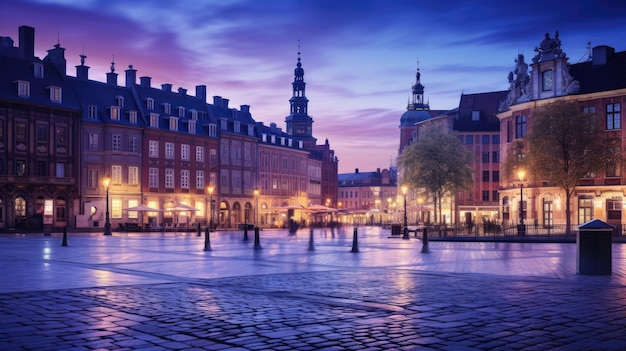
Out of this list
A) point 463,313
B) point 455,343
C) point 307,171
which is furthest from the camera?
point 307,171

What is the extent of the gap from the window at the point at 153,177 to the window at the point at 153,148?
5.01ft

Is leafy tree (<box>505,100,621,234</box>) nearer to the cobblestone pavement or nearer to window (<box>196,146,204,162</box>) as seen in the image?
the cobblestone pavement

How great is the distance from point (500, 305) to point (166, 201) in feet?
231

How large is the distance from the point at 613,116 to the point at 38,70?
169ft

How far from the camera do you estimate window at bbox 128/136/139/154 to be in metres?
73.8

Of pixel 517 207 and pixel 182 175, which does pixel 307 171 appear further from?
pixel 517 207

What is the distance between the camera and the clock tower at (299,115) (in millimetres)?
127375

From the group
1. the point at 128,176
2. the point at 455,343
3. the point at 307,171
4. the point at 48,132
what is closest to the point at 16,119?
the point at 48,132

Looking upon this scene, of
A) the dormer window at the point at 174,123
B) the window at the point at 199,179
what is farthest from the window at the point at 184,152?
the window at the point at 199,179

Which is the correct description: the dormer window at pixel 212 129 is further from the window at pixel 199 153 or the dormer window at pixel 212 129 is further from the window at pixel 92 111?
the window at pixel 92 111

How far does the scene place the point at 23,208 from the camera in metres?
63.2

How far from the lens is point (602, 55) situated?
61719mm

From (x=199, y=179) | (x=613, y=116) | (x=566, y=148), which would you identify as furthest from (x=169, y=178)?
(x=613, y=116)

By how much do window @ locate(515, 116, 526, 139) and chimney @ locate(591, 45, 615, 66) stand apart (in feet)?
25.6
